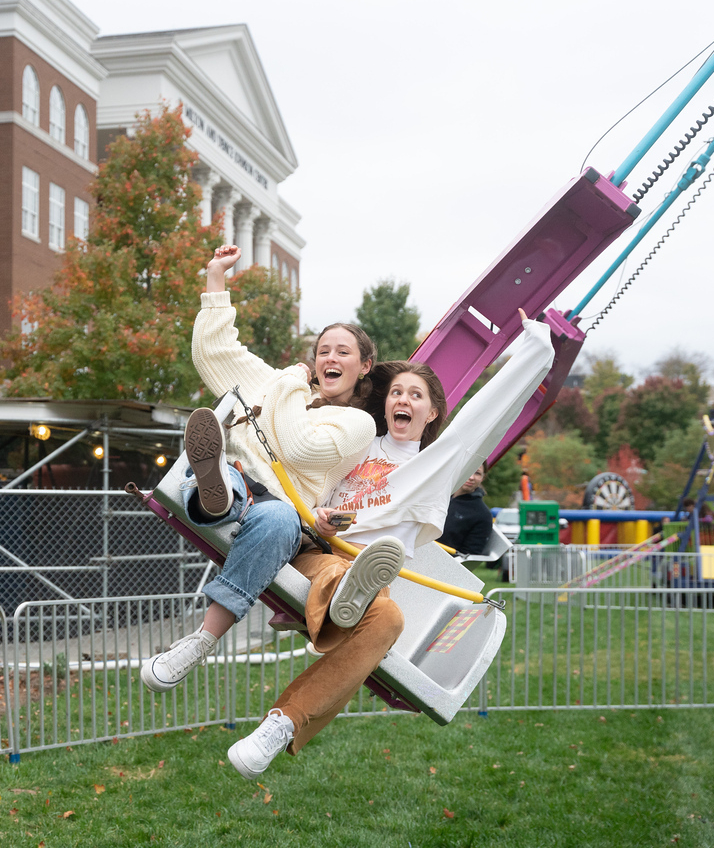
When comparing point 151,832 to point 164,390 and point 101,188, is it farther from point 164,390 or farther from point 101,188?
point 101,188

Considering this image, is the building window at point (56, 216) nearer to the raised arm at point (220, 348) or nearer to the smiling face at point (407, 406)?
the raised arm at point (220, 348)

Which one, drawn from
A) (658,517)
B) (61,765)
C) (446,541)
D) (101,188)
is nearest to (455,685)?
(446,541)

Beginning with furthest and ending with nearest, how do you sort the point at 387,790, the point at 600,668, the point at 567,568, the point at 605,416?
the point at 605,416, the point at 567,568, the point at 600,668, the point at 387,790

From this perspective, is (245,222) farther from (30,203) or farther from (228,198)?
(30,203)

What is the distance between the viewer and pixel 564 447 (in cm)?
4653

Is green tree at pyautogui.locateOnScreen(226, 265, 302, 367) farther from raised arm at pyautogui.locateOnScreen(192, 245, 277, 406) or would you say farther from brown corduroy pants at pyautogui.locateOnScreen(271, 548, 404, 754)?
brown corduroy pants at pyautogui.locateOnScreen(271, 548, 404, 754)

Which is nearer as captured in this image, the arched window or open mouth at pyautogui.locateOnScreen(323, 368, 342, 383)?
open mouth at pyautogui.locateOnScreen(323, 368, 342, 383)

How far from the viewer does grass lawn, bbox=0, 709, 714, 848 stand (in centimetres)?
573

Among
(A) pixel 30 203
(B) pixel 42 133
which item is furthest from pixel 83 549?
(B) pixel 42 133

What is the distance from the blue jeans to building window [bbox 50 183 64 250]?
22911 millimetres

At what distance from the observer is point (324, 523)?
344 centimetres

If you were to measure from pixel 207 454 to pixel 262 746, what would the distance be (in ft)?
3.42

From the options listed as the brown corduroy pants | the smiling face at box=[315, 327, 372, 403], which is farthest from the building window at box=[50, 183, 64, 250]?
the brown corduroy pants

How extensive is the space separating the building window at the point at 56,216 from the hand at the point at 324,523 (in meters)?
22.9
